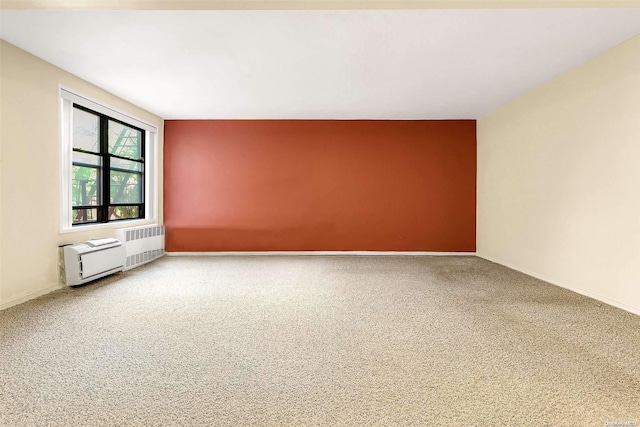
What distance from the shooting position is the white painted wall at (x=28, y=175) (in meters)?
3.18

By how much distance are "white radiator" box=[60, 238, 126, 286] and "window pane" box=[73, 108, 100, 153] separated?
1.41 meters

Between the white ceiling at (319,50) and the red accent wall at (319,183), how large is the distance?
1.23 m

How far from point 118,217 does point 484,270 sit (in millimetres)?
6088

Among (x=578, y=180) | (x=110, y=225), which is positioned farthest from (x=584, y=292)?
(x=110, y=225)

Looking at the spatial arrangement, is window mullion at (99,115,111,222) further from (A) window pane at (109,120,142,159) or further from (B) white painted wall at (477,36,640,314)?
(B) white painted wall at (477,36,640,314)

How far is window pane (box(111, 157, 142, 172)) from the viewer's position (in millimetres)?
5114

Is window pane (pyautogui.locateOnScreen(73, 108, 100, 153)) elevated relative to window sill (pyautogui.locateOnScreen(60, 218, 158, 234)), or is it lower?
elevated

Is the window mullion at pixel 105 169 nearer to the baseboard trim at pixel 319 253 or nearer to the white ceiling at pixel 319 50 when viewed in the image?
the white ceiling at pixel 319 50

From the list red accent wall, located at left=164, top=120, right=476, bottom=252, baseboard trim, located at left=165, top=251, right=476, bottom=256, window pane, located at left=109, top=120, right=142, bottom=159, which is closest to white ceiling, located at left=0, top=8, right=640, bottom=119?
window pane, located at left=109, top=120, right=142, bottom=159

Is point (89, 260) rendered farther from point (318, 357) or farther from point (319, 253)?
point (319, 253)

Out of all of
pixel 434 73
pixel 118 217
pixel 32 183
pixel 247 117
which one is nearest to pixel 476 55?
pixel 434 73

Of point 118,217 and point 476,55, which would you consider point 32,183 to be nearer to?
point 118,217

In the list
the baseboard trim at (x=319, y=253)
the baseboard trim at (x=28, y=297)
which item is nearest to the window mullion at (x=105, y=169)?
the baseboard trim at (x=28, y=297)

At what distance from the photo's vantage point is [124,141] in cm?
538
